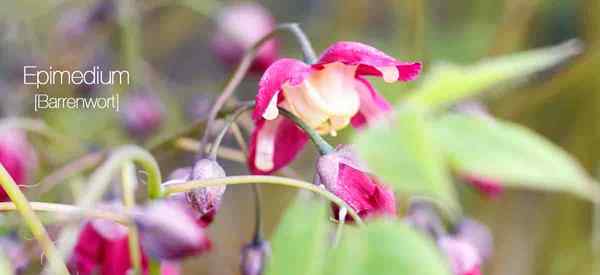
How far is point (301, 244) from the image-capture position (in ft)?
0.97

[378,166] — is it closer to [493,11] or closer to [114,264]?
[114,264]

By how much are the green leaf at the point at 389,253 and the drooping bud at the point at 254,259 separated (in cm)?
25

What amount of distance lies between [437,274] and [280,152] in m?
0.25

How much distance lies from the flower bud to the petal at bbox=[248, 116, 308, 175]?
4 cm

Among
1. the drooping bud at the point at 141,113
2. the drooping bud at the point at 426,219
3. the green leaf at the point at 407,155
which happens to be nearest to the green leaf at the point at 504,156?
the green leaf at the point at 407,155

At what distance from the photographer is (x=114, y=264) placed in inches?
20.1

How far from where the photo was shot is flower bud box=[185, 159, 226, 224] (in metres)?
0.43

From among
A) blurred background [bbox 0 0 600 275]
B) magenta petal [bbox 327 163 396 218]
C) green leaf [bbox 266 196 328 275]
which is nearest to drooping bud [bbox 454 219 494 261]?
blurred background [bbox 0 0 600 275]

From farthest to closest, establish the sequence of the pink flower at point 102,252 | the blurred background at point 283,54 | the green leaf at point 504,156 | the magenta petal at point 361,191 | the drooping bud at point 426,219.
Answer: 1. the blurred background at point 283,54
2. the drooping bud at point 426,219
3. the pink flower at point 102,252
4. the magenta petal at point 361,191
5. the green leaf at point 504,156

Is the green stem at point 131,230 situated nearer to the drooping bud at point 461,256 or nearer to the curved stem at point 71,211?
the curved stem at point 71,211

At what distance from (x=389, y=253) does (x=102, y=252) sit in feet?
0.90

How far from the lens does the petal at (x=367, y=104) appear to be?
18.8 inches

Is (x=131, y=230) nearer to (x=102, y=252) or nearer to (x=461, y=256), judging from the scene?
(x=102, y=252)

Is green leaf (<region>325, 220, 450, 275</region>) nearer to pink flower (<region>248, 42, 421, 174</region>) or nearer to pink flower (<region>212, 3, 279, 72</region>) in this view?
pink flower (<region>248, 42, 421, 174</region>)
